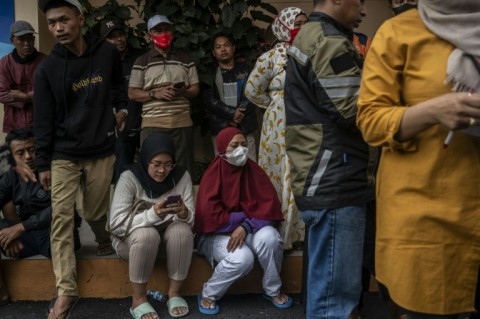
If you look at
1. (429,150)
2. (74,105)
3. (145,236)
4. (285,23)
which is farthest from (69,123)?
(429,150)

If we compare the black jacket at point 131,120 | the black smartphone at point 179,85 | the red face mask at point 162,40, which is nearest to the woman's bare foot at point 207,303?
the black smartphone at point 179,85

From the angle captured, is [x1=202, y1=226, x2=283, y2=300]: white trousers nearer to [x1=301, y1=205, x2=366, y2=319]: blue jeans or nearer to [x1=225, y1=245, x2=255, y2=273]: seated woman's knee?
[x1=225, y1=245, x2=255, y2=273]: seated woman's knee

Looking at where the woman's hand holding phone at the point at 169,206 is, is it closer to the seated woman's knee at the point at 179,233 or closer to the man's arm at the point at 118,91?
the seated woman's knee at the point at 179,233

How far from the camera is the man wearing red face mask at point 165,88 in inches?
207

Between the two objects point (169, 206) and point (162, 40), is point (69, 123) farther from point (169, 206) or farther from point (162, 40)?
point (162, 40)

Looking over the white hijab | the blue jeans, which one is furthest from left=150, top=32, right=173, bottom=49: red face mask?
the white hijab

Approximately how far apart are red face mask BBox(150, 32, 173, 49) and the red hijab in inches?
54.4

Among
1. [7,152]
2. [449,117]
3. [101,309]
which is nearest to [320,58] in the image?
[449,117]

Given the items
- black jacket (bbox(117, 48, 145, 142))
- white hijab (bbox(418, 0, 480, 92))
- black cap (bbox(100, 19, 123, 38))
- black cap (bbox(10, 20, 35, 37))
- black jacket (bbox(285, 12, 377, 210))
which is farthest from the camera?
black cap (bbox(100, 19, 123, 38))

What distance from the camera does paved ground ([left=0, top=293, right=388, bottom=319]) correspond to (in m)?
4.16

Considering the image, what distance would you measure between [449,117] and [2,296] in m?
3.66

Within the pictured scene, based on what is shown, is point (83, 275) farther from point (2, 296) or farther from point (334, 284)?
point (334, 284)

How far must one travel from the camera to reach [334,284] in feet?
8.16

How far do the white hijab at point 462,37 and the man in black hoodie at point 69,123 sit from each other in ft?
8.95
